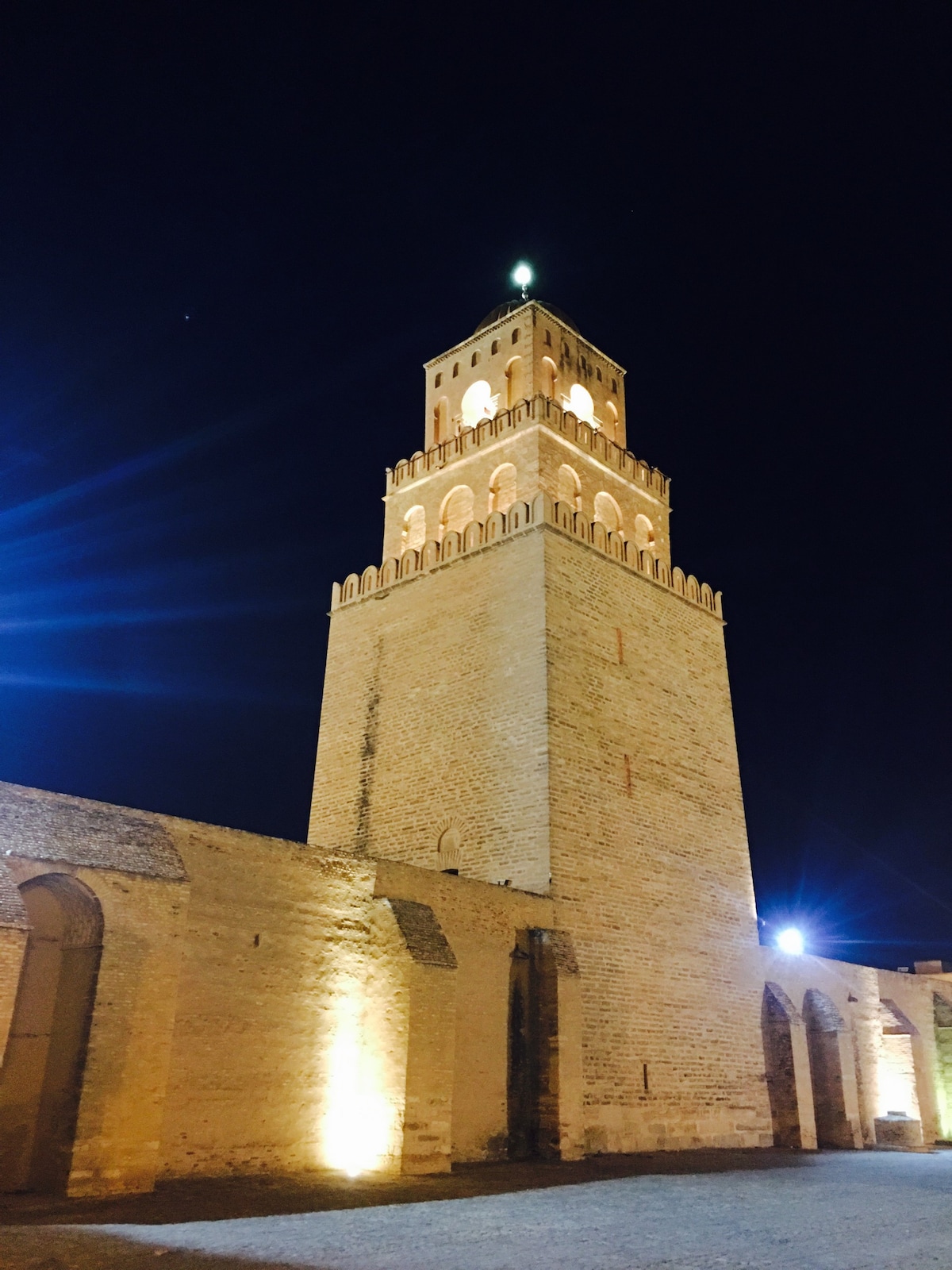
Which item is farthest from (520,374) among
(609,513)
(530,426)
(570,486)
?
(609,513)

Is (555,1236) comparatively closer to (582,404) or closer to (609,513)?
(609,513)

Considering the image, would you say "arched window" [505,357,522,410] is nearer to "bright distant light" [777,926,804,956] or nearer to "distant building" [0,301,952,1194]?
"distant building" [0,301,952,1194]

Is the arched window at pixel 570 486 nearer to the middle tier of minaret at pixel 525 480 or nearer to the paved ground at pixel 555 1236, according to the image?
the middle tier of minaret at pixel 525 480

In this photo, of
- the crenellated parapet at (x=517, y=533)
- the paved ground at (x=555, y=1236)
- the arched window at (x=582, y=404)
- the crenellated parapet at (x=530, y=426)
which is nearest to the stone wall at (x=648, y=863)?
the crenellated parapet at (x=517, y=533)

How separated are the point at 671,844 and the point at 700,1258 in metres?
11.5

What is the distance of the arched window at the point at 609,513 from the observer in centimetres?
2173

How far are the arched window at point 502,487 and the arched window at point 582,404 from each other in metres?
3.20

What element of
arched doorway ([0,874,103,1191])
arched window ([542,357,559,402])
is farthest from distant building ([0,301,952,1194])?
arched window ([542,357,559,402])

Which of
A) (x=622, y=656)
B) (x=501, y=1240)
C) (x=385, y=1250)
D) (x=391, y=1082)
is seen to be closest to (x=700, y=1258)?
(x=501, y=1240)

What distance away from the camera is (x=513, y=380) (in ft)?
73.4

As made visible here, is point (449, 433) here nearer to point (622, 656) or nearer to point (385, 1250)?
point (622, 656)

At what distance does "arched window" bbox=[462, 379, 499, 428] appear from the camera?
22.8 meters

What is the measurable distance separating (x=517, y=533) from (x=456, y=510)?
330 cm

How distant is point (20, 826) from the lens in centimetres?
977
